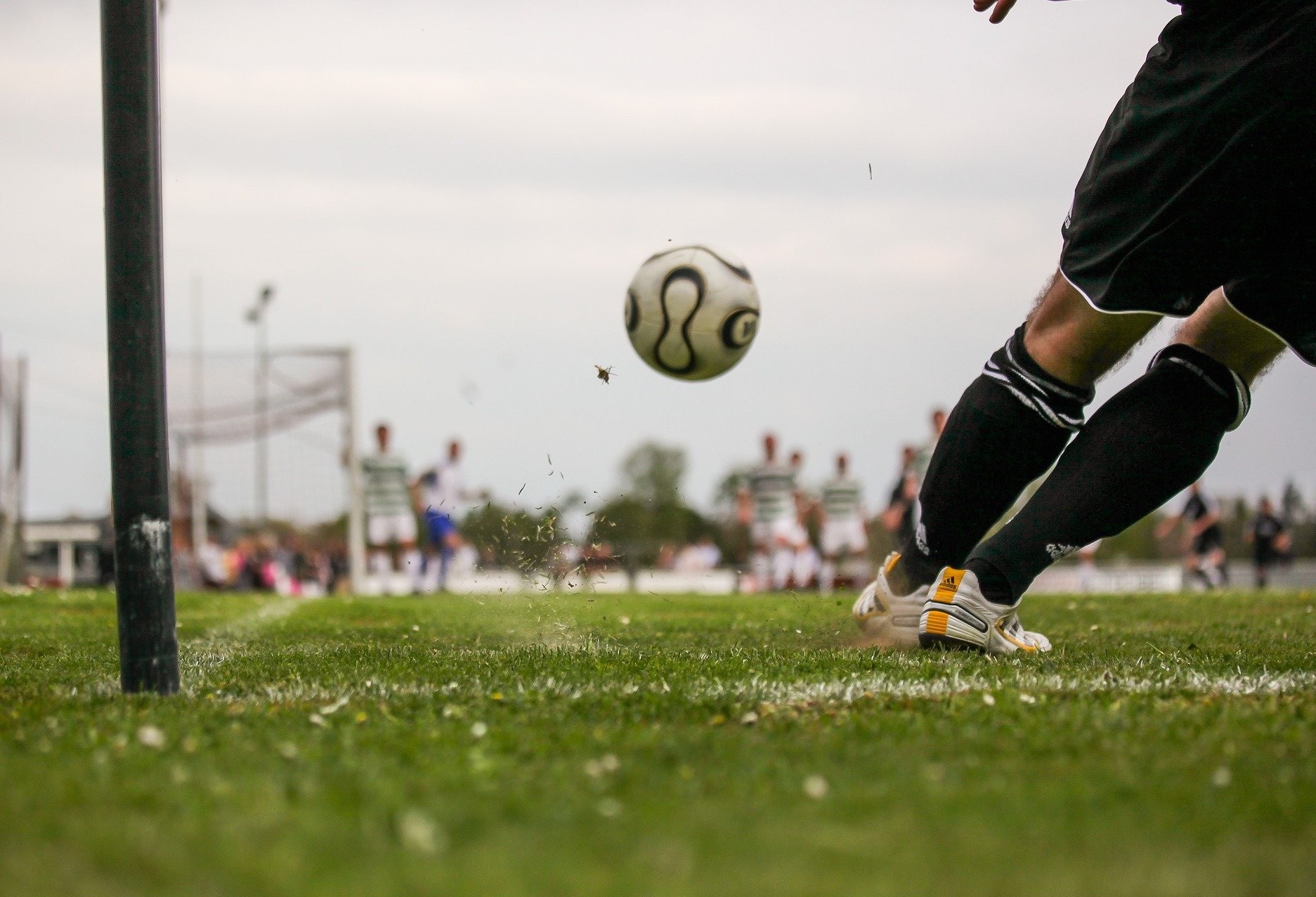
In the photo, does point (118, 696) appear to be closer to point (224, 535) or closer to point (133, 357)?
point (133, 357)

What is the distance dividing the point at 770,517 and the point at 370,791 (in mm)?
17720

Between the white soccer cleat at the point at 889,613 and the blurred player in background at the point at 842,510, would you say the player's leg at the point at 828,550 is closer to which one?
the blurred player in background at the point at 842,510

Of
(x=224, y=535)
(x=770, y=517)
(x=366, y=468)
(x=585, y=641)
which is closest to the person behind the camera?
(x=585, y=641)

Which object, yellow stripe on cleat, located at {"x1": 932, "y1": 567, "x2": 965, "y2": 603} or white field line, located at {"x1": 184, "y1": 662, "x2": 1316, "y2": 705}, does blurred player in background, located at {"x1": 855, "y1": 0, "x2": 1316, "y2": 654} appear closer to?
yellow stripe on cleat, located at {"x1": 932, "y1": 567, "x2": 965, "y2": 603}

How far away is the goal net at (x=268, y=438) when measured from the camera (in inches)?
815

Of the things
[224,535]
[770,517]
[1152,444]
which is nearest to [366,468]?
[770,517]

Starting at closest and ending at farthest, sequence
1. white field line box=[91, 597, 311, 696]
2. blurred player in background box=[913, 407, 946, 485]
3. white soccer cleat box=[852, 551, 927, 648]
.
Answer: white field line box=[91, 597, 311, 696], white soccer cleat box=[852, 551, 927, 648], blurred player in background box=[913, 407, 946, 485]

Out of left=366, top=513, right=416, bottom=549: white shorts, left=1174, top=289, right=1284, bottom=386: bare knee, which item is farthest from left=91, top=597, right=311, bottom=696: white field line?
left=366, top=513, right=416, bottom=549: white shorts

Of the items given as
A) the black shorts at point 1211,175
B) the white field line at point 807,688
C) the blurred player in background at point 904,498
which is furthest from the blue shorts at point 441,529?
the black shorts at point 1211,175

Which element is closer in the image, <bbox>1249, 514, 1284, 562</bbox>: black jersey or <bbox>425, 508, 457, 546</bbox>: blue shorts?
<bbox>425, 508, 457, 546</bbox>: blue shorts

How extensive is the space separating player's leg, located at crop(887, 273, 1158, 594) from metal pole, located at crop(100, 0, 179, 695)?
95.9 inches

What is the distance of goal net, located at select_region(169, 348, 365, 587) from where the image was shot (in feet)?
67.9

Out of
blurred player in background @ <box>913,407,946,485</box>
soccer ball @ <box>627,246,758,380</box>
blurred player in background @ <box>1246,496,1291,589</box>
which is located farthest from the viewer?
blurred player in background @ <box>1246,496,1291,589</box>

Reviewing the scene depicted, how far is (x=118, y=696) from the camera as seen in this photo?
3.12 m
